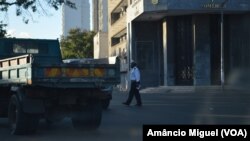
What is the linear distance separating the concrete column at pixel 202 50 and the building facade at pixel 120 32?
12.0 metres

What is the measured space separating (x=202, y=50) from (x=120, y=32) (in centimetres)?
2260

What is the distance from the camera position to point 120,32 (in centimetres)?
6262

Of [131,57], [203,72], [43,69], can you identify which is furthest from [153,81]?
[43,69]

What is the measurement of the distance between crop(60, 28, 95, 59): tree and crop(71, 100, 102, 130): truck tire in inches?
3522

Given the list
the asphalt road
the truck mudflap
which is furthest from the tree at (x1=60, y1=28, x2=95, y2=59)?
the truck mudflap

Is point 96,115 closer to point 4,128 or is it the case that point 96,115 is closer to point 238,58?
point 4,128

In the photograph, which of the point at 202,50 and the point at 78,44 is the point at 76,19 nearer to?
the point at 78,44

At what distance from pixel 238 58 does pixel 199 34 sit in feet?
11.8

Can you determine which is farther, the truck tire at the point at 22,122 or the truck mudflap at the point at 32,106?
the truck tire at the point at 22,122

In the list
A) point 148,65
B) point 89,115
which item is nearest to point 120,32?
point 148,65

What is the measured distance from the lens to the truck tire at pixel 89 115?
14.0 meters

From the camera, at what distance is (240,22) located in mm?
42000

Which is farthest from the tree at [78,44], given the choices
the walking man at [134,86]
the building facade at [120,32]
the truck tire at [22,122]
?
the truck tire at [22,122]

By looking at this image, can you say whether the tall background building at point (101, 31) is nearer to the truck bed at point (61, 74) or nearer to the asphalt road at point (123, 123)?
the asphalt road at point (123, 123)
